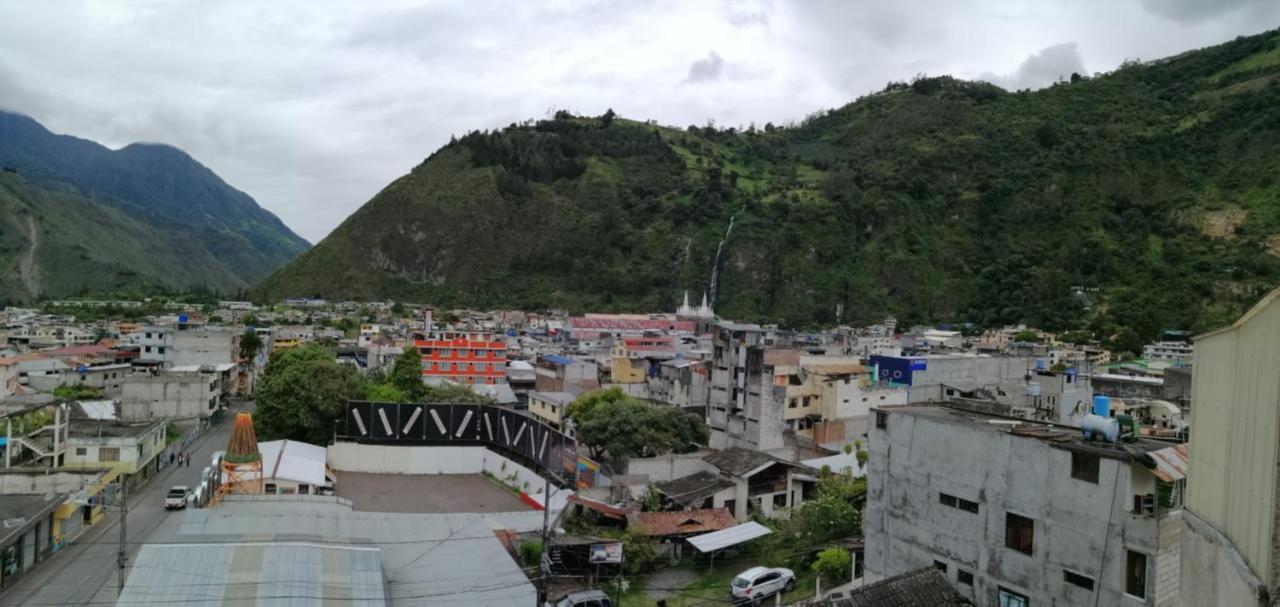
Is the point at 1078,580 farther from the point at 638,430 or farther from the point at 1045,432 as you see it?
the point at 638,430

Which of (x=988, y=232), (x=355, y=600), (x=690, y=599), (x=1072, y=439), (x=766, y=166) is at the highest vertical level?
(x=766, y=166)

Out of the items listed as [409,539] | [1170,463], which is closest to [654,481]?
[409,539]

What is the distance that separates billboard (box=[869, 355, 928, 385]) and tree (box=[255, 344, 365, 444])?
24.5 metres

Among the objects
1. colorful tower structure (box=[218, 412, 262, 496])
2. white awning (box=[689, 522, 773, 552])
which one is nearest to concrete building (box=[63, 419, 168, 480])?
colorful tower structure (box=[218, 412, 262, 496])

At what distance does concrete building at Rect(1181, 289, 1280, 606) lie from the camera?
441 cm

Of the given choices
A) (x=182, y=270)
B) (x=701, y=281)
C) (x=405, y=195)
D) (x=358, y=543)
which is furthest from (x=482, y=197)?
(x=358, y=543)

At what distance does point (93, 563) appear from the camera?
20359mm

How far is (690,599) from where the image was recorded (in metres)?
18.3

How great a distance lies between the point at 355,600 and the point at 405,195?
120426 mm

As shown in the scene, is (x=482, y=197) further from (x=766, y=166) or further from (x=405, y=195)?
(x=766, y=166)

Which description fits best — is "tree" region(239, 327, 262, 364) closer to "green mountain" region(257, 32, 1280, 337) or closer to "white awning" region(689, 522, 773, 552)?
"white awning" region(689, 522, 773, 552)

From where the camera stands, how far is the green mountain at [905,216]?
7988 cm

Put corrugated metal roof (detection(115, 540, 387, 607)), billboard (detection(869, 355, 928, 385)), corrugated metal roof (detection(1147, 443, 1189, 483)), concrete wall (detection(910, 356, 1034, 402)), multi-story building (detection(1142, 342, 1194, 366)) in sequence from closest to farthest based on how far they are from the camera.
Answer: corrugated metal roof (detection(1147, 443, 1189, 483))
corrugated metal roof (detection(115, 540, 387, 607))
concrete wall (detection(910, 356, 1034, 402))
billboard (detection(869, 355, 928, 385))
multi-story building (detection(1142, 342, 1194, 366))

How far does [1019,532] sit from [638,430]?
16.0 m
